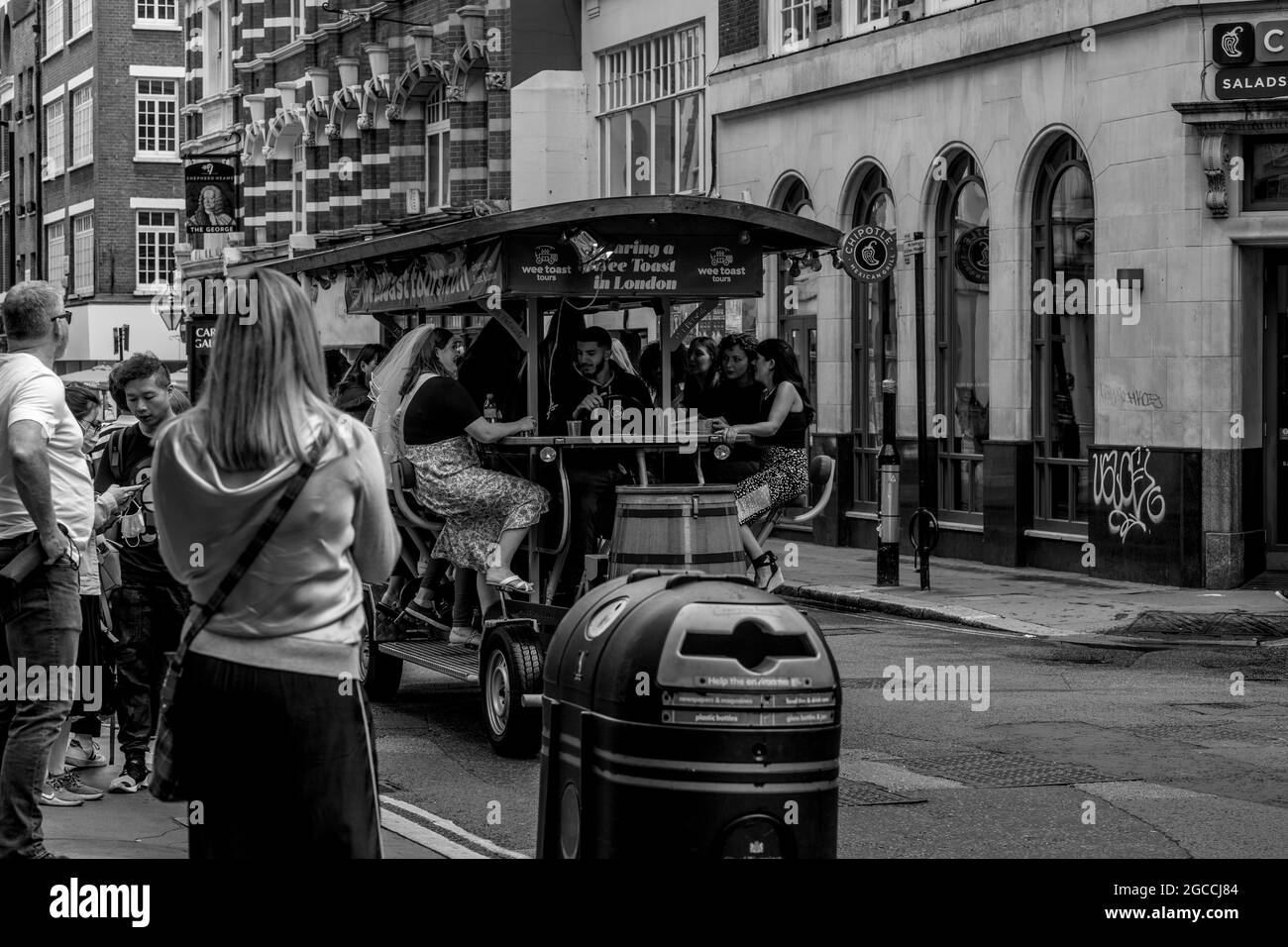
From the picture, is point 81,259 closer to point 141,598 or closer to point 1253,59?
point 1253,59

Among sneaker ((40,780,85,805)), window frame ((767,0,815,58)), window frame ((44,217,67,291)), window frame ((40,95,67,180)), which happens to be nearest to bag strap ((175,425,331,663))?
sneaker ((40,780,85,805))

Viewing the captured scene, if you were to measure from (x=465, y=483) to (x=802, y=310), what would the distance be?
14756 millimetres

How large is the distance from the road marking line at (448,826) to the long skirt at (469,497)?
2.19m

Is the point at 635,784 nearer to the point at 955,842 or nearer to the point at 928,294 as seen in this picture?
the point at 955,842

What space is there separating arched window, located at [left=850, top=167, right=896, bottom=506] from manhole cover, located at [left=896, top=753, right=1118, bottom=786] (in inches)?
531

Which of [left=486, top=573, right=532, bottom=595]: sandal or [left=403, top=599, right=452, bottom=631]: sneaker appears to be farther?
[left=403, top=599, right=452, bottom=631]: sneaker

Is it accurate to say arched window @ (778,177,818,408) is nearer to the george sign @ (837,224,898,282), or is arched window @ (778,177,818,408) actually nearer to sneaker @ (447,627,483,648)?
the george sign @ (837,224,898,282)

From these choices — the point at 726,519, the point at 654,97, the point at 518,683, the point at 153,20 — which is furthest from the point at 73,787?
the point at 153,20

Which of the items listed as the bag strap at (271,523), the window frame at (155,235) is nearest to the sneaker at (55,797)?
the bag strap at (271,523)

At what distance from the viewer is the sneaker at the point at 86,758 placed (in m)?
9.52

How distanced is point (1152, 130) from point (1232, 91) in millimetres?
913

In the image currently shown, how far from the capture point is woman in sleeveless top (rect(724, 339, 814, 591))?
39.4 ft

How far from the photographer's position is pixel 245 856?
15.6 ft

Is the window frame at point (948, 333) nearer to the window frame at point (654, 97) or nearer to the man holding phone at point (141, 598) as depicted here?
the window frame at point (654, 97)
